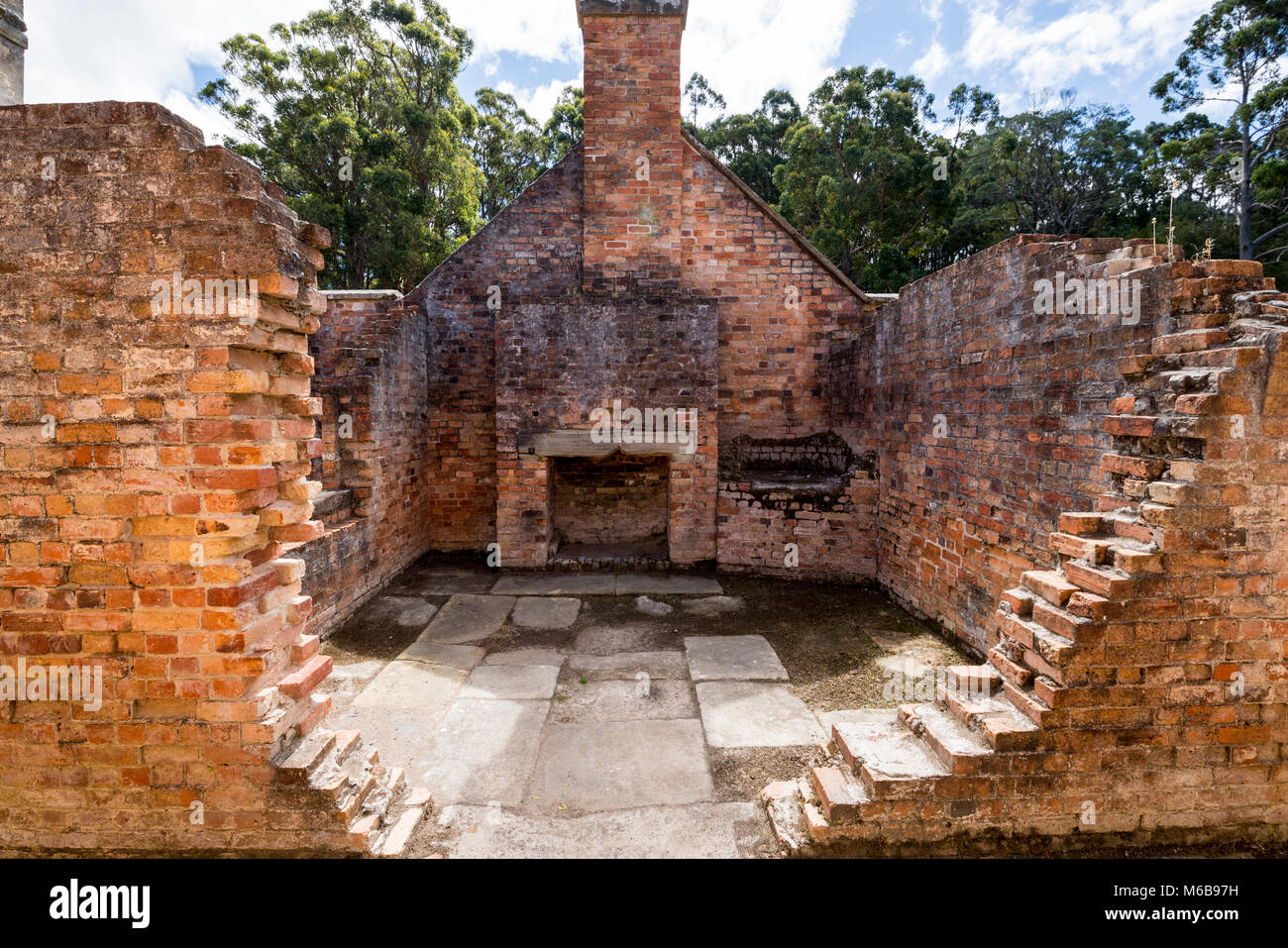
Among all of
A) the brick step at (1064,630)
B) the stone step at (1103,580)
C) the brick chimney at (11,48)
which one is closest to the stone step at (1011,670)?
the brick step at (1064,630)

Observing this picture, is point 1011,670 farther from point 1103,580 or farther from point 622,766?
point 622,766

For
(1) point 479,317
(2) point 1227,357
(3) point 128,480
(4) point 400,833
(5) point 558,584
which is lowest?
(4) point 400,833

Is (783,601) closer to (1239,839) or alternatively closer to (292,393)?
(1239,839)

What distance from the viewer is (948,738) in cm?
251

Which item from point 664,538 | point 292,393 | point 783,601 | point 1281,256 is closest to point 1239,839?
point 783,601

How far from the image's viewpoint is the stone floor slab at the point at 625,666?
14.5 feet

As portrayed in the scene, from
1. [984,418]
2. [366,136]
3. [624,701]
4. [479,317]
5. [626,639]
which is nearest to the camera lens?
[624,701]

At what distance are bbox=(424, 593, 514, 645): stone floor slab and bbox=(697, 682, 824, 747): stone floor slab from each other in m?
2.24

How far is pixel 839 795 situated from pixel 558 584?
4.58 m

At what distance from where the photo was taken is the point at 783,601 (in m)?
6.14

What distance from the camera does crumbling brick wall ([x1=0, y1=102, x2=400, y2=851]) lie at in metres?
2.20

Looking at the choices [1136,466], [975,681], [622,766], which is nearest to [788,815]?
[622,766]

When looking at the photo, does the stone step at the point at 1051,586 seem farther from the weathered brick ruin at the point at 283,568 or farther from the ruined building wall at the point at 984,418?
the ruined building wall at the point at 984,418

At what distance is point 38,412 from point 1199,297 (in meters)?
5.01
